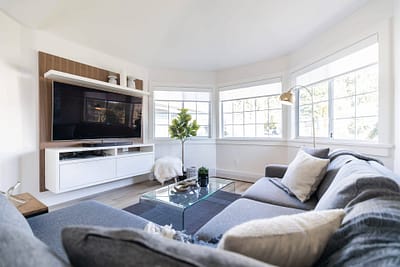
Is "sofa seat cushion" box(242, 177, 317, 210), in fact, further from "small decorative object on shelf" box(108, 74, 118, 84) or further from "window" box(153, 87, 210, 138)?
"small decorative object on shelf" box(108, 74, 118, 84)

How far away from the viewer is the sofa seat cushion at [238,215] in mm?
1247

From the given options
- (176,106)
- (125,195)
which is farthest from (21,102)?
(176,106)

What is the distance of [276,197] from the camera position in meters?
1.79

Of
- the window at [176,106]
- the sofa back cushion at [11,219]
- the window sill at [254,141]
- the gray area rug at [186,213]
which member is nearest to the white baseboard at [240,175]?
the window sill at [254,141]

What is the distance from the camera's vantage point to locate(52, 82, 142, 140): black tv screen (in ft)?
9.14

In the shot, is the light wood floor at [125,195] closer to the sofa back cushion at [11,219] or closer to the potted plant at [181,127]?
the potted plant at [181,127]

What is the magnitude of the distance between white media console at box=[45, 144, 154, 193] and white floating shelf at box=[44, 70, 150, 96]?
0.94 m

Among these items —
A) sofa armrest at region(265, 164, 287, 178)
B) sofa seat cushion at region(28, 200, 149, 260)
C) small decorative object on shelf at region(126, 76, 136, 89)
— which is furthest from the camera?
small decorative object on shelf at region(126, 76, 136, 89)

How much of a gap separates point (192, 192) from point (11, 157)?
2201 millimetres

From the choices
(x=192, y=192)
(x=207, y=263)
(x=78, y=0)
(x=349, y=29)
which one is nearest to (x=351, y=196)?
(x=207, y=263)

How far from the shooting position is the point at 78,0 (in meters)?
2.45

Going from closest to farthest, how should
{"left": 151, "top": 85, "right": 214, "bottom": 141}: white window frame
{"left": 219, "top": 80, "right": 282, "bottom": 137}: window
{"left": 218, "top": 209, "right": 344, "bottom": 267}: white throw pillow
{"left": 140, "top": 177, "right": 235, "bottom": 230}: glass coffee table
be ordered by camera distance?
1. {"left": 218, "top": 209, "right": 344, "bottom": 267}: white throw pillow
2. {"left": 140, "top": 177, "right": 235, "bottom": 230}: glass coffee table
3. {"left": 219, "top": 80, "right": 282, "bottom": 137}: window
4. {"left": 151, "top": 85, "right": 214, "bottom": 141}: white window frame

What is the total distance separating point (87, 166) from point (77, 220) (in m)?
1.70

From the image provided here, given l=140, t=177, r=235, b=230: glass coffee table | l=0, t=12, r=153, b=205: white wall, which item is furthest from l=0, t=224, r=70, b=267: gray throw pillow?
l=0, t=12, r=153, b=205: white wall
